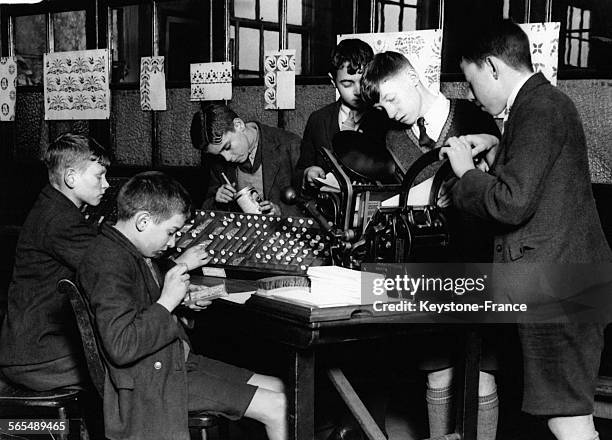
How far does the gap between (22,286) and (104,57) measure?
241cm

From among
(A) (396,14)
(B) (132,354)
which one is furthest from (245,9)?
(B) (132,354)

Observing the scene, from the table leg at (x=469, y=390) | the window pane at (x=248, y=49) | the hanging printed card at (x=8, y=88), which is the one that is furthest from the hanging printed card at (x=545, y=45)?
the hanging printed card at (x=8, y=88)

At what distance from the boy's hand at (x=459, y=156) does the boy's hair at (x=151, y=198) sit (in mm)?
834

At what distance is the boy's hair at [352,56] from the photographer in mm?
3154

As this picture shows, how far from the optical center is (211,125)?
11.0ft

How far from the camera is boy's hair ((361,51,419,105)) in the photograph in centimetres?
261

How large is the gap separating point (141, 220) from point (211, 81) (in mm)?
2115

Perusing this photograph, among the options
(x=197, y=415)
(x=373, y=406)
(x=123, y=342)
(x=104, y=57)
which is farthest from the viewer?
(x=104, y=57)

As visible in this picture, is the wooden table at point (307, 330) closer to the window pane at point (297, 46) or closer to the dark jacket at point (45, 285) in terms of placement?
the dark jacket at point (45, 285)

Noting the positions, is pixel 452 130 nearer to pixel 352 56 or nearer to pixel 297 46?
pixel 352 56

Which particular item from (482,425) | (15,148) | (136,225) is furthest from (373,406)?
(15,148)

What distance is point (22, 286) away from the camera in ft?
9.08

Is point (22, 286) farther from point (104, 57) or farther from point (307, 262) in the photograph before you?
point (104, 57)

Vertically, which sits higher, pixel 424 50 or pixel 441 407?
pixel 424 50
